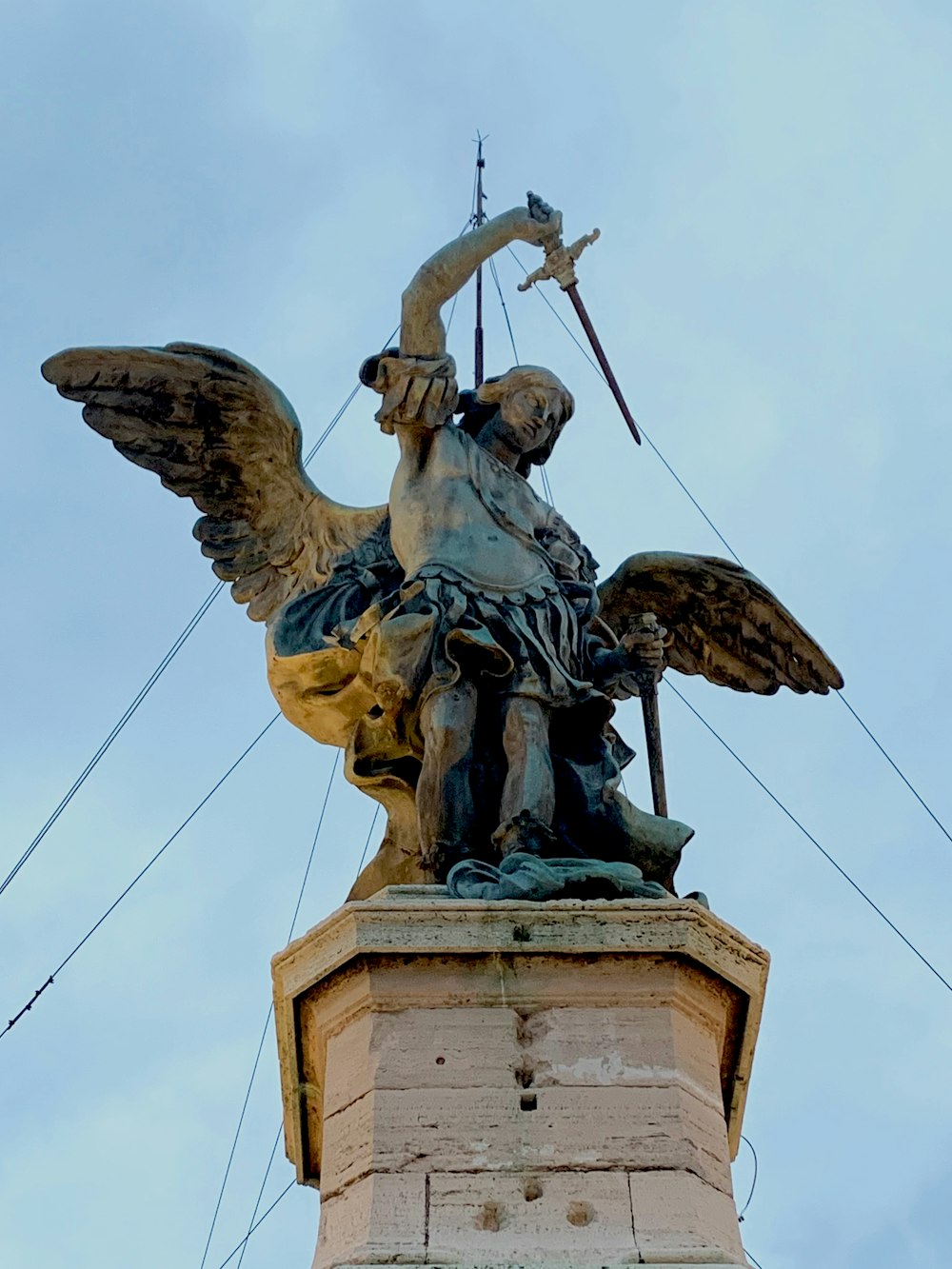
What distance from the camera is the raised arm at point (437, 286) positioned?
8.57 m

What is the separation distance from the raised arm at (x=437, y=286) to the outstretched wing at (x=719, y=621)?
1.42 metres

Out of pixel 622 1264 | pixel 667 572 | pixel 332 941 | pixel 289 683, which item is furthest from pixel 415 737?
pixel 622 1264

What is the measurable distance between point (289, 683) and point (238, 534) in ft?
3.61

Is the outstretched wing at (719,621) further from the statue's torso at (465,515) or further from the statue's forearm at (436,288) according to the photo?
the statue's forearm at (436,288)

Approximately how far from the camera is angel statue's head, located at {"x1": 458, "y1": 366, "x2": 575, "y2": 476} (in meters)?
8.82

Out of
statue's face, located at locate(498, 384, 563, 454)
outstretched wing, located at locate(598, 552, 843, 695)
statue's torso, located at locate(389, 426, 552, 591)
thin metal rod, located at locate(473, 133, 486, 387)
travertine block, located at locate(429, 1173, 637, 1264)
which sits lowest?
travertine block, located at locate(429, 1173, 637, 1264)

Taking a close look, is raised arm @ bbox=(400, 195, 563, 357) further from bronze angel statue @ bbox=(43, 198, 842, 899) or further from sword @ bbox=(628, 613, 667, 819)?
sword @ bbox=(628, 613, 667, 819)

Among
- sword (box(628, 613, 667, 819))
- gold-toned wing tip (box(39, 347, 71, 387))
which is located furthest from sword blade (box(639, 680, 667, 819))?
gold-toned wing tip (box(39, 347, 71, 387))

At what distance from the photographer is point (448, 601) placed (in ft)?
26.5

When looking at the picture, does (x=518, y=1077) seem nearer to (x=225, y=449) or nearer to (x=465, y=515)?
(x=465, y=515)

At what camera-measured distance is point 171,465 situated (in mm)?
9242

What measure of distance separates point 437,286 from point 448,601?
4.50 feet

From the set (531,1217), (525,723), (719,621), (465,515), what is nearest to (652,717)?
(525,723)

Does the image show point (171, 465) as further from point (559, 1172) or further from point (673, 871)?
point (559, 1172)
